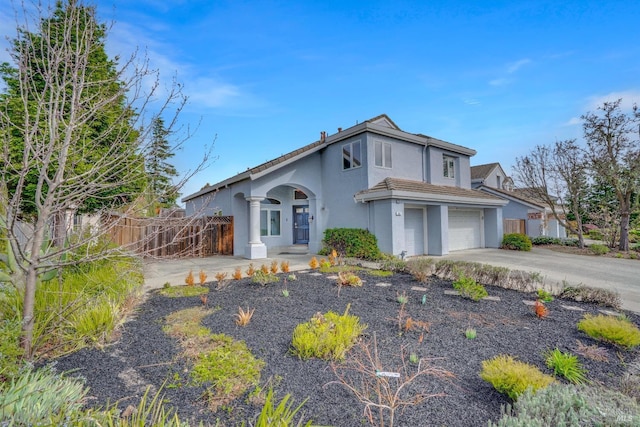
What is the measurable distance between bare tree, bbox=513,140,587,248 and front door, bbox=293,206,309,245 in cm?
1380

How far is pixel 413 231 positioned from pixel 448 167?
5.54m

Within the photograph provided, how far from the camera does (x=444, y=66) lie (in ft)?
32.8

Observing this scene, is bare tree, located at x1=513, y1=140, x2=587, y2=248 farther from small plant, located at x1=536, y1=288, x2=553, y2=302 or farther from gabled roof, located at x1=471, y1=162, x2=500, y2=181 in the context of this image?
small plant, located at x1=536, y1=288, x2=553, y2=302

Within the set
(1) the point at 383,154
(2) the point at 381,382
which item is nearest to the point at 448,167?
(1) the point at 383,154

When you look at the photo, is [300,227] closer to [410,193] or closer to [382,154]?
[382,154]

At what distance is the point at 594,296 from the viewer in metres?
5.46

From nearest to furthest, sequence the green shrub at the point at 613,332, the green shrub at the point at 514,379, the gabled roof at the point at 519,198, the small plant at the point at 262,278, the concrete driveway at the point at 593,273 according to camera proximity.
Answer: the green shrub at the point at 514,379
the green shrub at the point at 613,332
the small plant at the point at 262,278
the concrete driveway at the point at 593,273
the gabled roof at the point at 519,198

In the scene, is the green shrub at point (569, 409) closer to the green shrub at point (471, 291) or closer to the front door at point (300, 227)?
the green shrub at point (471, 291)

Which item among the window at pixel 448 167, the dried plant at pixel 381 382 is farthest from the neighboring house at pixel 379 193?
the dried plant at pixel 381 382

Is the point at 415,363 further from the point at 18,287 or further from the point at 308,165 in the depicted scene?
the point at 308,165

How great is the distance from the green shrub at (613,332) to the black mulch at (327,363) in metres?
0.12

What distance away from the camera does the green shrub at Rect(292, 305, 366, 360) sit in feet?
10.7

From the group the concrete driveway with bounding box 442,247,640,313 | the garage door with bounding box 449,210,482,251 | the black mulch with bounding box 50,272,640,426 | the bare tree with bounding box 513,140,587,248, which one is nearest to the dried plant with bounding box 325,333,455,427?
the black mulch with bounding box 50,272,640,426

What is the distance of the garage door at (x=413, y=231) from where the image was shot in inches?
536
